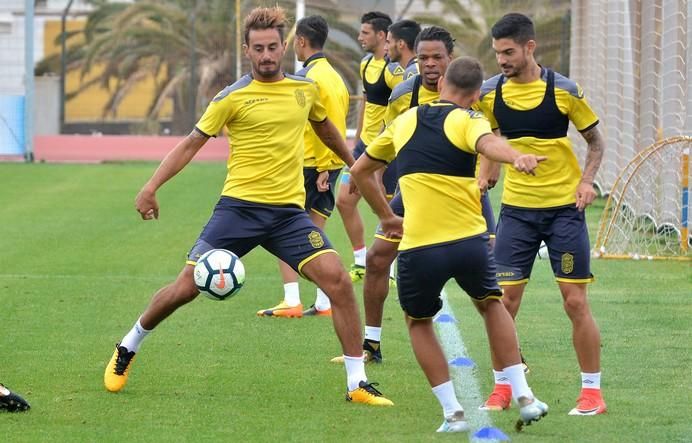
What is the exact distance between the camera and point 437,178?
6.88 meters

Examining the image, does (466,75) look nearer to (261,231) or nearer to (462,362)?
(261,231)

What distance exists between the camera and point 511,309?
803 centimetres

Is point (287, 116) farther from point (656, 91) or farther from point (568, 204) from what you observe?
point (656, 91)

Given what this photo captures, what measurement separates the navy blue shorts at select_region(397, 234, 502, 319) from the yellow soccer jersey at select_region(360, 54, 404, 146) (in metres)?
5.32

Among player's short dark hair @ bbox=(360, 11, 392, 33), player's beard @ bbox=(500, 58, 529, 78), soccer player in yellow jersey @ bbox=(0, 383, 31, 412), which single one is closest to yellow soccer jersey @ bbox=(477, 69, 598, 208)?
player's beard @ bbox=(500, 58, 529, 78)

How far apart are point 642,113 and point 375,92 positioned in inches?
369

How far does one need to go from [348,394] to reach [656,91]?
13.2 meters

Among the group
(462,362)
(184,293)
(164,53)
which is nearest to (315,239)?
(184,293)

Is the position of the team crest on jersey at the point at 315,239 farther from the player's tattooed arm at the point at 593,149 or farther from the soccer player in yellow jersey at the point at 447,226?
the player's tattooed arm at the point at 593,149

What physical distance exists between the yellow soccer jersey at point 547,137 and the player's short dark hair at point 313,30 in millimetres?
3543

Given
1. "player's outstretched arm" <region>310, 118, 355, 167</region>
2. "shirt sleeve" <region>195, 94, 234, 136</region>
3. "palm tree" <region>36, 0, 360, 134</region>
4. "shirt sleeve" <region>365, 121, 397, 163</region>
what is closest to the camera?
"shirt sleeve" <region>365, 121, 397, 163</region>

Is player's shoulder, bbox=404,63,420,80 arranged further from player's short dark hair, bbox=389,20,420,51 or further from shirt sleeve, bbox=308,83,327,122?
shirt sleeve, bbox=308,83,327,122

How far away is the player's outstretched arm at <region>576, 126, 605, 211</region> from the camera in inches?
293

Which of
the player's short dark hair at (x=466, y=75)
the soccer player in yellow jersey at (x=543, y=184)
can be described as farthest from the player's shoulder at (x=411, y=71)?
the player's short dark hair at (x=466, y=75)
